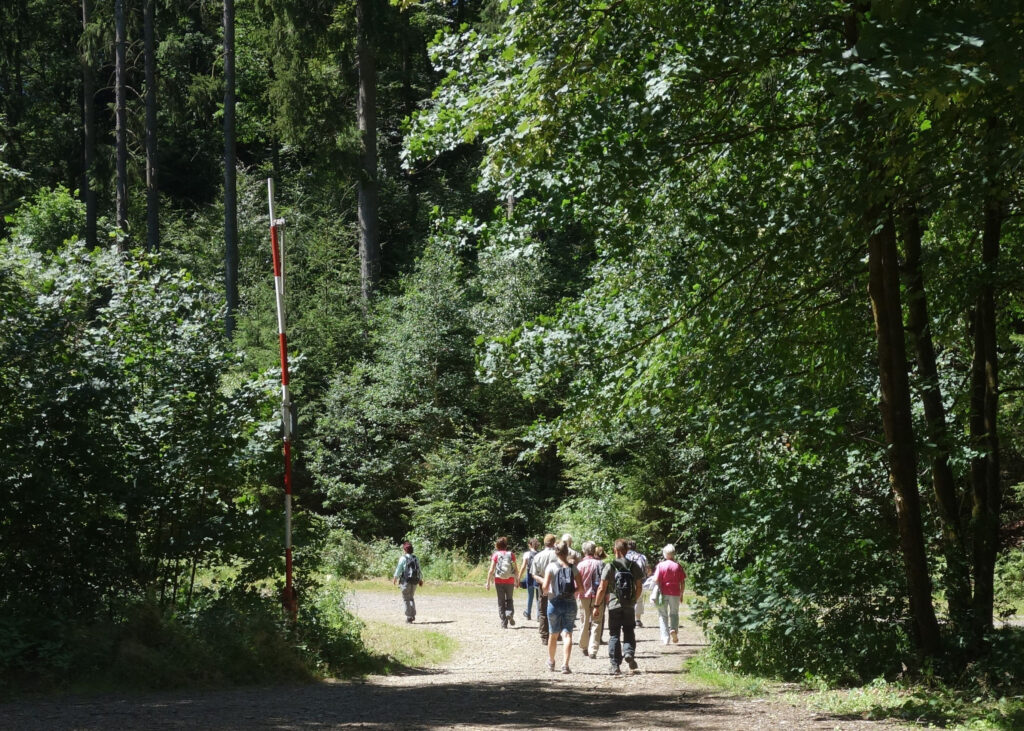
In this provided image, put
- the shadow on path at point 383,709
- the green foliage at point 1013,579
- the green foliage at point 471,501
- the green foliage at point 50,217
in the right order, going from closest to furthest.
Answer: the shadow on path at point 383,709, the green foliage at point 1013,579, the green foliage at point 471,501, the green foliage at point 50,217

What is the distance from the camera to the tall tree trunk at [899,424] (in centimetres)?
1062

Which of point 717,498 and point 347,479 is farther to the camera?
point 347,479

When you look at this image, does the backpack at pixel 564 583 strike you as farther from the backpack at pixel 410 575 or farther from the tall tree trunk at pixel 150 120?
the tall tree trunk at pixel 150 120

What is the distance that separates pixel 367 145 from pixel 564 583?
24.9 meters

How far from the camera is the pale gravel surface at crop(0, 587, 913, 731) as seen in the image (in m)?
9.25

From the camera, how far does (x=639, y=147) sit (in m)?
9.21

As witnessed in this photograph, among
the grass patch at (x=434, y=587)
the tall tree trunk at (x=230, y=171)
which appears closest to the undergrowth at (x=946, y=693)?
the grass patch at (x=434, y=587)

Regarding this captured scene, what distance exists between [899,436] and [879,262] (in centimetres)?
174

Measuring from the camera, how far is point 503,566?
1952 centimetres

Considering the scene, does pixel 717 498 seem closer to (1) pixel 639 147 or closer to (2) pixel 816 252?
(2) pixel 816 252

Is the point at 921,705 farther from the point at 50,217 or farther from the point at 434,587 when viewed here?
the point at 50,217

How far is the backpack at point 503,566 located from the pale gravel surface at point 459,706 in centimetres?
451

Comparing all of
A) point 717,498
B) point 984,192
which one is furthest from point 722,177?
point 717,498

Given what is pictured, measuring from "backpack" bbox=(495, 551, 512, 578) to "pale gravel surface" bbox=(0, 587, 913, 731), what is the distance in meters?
4.51
